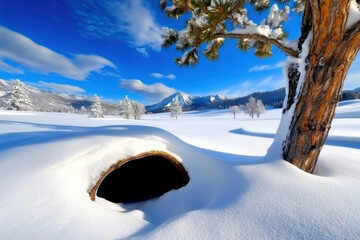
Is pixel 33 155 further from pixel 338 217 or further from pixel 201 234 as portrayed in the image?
pixel 338 217

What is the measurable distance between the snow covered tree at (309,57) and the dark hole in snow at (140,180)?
78.3 inches

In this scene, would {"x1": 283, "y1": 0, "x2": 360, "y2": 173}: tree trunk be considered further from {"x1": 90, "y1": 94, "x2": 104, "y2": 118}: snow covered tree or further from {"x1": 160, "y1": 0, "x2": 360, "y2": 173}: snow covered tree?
{"x1": 90, "y1": 94, "x2": 104, "y2": 118}: snow covered tree

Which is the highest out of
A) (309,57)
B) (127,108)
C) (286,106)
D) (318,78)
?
(127,108)

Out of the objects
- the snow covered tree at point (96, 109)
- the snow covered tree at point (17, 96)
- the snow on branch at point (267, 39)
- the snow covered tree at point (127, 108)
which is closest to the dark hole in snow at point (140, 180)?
the snow on branch at point (267, 39)

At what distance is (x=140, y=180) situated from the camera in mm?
4301

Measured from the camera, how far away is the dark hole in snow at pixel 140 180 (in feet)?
11.1

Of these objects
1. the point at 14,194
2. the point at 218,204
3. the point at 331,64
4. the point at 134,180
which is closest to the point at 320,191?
the point at 218,204

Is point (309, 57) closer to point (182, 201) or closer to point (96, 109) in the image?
point (182, 201)

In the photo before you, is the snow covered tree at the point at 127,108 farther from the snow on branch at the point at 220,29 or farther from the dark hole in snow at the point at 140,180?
the snow on branch at the point at 220,29

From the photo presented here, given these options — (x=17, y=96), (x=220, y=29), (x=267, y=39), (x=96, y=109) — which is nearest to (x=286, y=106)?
(x=267, y=39)

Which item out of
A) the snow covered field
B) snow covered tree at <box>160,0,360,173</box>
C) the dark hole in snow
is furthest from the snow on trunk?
the dark hole in snow

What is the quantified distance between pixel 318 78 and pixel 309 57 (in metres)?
0.30

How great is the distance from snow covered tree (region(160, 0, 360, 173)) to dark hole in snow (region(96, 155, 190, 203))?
6.53 feet

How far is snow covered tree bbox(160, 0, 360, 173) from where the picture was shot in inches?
71.5
